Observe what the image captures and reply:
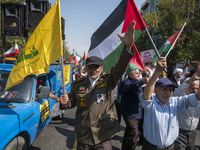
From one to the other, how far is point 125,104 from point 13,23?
15.0 feet

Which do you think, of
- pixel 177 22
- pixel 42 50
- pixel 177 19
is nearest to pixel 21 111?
pixel 42 50

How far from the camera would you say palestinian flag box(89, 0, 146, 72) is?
314 centimetres

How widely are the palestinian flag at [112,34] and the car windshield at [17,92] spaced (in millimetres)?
1335

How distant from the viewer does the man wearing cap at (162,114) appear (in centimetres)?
227

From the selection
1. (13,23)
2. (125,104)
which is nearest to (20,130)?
(125,104)

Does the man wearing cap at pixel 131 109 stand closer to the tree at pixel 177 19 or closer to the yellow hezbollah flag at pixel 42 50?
the yellow hezbollah flag at pixel 42 50

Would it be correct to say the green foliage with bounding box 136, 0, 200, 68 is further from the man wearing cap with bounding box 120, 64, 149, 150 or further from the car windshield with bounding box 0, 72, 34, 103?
the car windshield with bounding box 0, 72, 34, 103

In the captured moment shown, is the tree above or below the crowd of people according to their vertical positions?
above

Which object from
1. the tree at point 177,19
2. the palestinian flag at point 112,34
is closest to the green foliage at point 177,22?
the tree at point 177,19

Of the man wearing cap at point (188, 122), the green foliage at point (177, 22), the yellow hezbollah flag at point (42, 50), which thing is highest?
the green foliage at point (177, 22)

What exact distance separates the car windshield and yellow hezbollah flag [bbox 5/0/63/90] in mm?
632

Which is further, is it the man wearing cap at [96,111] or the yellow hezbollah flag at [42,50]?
the yellow hezbollah flag at [42,50]

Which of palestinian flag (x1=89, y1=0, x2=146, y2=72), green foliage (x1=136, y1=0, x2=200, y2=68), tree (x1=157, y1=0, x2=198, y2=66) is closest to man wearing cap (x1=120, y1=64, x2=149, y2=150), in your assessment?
palestinian flag (x1=89, y1=0, x2=146, y2=72)

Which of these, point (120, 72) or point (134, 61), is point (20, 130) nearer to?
point (120, 72)
